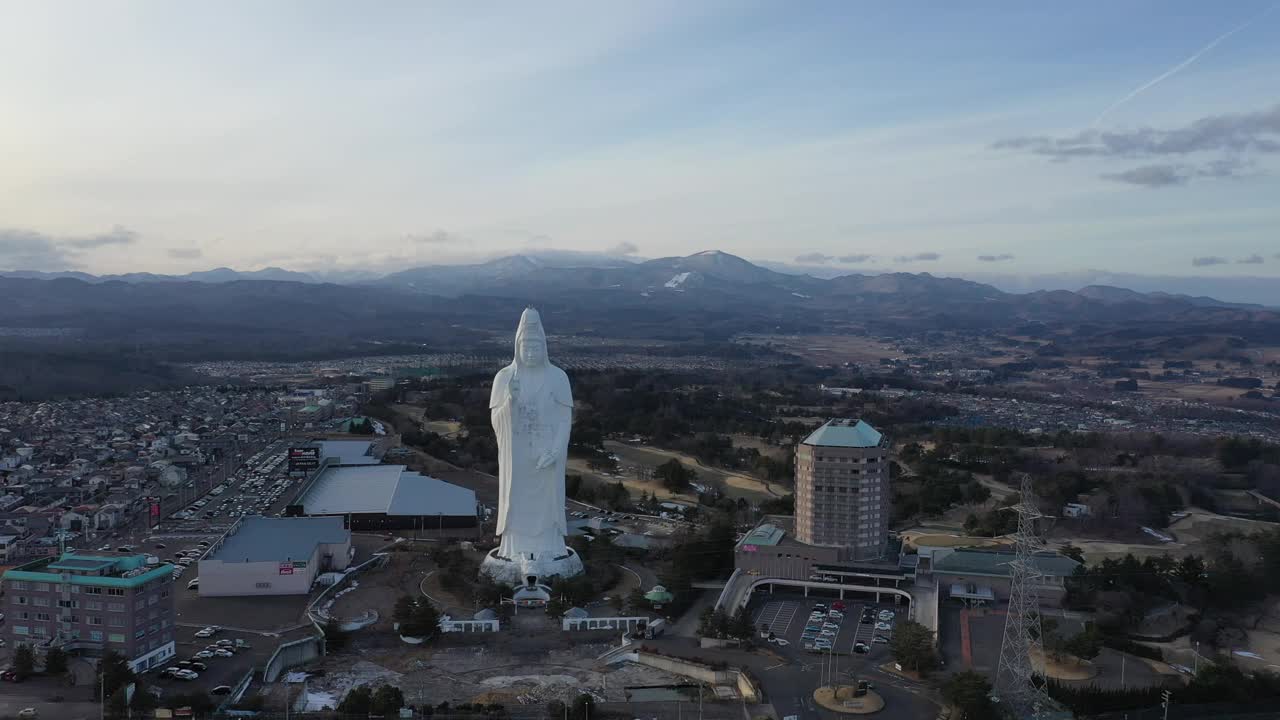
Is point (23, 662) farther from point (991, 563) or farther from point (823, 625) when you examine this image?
point (991, 563)

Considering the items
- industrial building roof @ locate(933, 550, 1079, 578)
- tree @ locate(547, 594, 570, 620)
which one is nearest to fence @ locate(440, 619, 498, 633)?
tree @ locate(547, 594, 570, 620)

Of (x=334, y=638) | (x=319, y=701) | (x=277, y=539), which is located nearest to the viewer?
(x=319, y=701)

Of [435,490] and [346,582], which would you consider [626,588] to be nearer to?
[346,582]

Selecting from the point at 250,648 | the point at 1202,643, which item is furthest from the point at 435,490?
the point at 1202,643

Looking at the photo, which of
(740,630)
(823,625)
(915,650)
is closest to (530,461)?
(740,630)

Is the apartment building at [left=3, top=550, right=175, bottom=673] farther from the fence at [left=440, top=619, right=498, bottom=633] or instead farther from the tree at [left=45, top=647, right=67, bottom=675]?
the fence at [left=440, top=619, right=498, bottom=633]

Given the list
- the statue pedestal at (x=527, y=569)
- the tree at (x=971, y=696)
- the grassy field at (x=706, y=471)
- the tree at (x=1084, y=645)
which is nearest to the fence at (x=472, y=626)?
the statue pedestal at (x=527, y=569)

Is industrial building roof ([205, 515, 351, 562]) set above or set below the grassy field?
above
